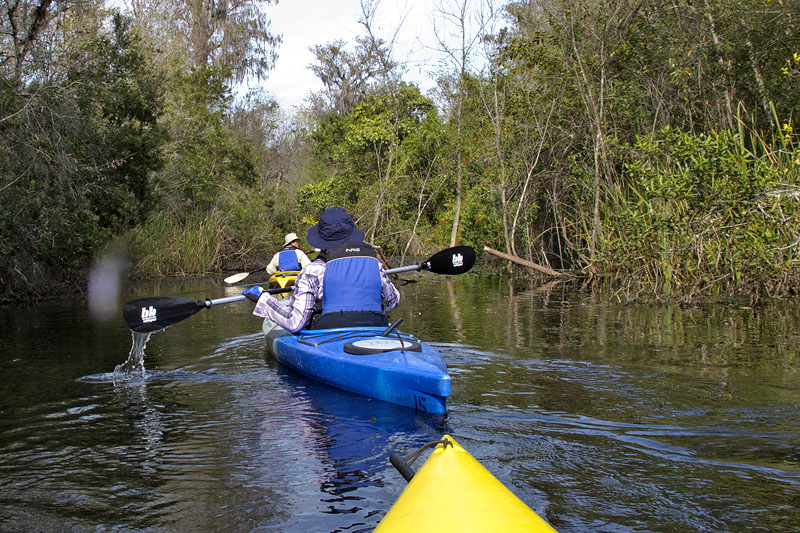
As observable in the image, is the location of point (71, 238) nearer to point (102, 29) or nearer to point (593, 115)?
point (102, 29)

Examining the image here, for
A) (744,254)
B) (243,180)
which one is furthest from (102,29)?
(744,254)

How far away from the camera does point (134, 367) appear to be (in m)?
7.01

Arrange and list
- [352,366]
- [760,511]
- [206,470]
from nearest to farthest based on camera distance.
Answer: [760,511] < [206,470] < [352,366]

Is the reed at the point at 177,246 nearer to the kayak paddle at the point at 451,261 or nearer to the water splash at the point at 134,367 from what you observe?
the water splash at the point at 134,367

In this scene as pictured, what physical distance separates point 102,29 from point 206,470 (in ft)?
47.1

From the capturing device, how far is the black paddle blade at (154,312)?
653 centimetres

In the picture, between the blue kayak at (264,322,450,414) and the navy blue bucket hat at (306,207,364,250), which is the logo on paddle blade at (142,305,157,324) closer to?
the blue kayak at (264,322,450,414)

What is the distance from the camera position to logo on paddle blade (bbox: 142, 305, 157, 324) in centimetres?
657

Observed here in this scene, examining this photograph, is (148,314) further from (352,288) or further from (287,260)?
(287,260)

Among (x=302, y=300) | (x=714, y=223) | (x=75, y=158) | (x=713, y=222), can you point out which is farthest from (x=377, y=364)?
(x=75, y=158)

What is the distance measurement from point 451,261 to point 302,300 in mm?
2022

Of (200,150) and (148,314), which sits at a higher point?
(200,150)

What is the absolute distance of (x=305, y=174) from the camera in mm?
29969

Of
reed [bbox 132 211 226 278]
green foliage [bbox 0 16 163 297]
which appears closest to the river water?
green foliage [bbox 0 16 163 297]
